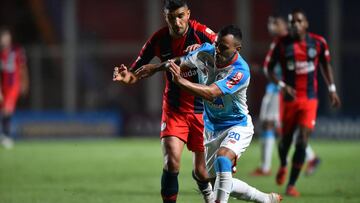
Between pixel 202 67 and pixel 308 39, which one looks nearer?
pixel 202 67

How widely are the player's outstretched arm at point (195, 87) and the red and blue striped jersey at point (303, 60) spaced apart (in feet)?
12.2

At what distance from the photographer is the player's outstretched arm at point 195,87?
24.5 ft

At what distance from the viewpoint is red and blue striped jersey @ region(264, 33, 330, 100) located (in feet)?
37.2

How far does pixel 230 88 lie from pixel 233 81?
0.23 feet

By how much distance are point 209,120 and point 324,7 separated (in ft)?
50.2

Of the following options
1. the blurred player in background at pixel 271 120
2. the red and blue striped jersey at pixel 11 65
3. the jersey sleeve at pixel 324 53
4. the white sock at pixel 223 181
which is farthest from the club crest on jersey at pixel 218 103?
the red and blue striped jersey at pixel 11 65

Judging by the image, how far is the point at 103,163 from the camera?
15.4 m

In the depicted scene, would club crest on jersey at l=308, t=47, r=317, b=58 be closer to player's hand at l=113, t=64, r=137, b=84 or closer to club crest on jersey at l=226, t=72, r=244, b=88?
club crest on jersey at l=226, t=72, r=244, b=88

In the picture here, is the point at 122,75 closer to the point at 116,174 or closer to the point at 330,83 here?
the point at 330,83

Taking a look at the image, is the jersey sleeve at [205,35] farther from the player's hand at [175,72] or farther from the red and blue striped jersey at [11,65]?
the red and blue striped jersey at [11,65]

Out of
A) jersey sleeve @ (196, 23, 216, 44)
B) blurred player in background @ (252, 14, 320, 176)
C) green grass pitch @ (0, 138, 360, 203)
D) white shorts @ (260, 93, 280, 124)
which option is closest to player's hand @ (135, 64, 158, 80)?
jersey sleeve @ (196, 23, 216, 44)

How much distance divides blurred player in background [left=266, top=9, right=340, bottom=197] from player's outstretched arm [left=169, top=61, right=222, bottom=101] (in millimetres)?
3483

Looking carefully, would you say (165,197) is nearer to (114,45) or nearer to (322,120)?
(322,120)

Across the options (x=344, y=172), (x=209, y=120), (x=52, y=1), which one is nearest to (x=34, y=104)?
(x=52, y=1)
